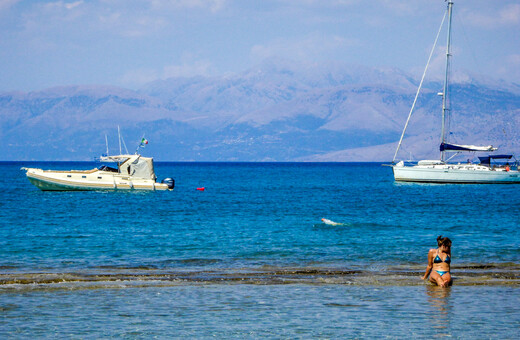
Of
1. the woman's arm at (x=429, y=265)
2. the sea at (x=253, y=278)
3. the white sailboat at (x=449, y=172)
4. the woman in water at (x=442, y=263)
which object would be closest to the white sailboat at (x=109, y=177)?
the sea at (x=253, y=278)

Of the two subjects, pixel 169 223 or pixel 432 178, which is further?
pixel 432 178

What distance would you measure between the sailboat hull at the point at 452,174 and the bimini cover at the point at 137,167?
3555 centimetres

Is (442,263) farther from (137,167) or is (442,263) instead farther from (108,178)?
(137,167)

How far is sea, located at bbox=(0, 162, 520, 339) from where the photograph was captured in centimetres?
1650

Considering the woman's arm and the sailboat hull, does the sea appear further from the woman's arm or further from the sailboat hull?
the sailboat hull

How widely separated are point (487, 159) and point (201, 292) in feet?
288

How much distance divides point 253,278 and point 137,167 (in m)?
54.7

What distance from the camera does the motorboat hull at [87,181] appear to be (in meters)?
74.4

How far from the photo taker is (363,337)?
15500mm

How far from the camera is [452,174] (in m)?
93.6

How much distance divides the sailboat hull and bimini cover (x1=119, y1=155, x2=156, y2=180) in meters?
35.5

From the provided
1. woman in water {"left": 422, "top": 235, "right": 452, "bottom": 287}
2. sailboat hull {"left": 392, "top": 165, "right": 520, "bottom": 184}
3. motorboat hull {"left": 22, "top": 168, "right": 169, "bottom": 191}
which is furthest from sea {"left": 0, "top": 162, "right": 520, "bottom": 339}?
sailboat hull {"left": 392, "top": 165, "right": 520, "bottom": 184}

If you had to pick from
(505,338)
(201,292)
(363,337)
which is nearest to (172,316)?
(201,292)

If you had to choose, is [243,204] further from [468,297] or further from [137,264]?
[468,297]
